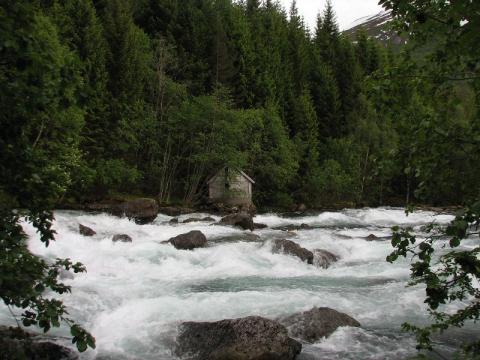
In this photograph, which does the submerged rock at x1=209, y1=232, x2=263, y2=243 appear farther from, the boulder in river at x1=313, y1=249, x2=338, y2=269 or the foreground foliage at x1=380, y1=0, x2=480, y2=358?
the foreground foliage at x1=380, y1=0, x2=480, y2=358

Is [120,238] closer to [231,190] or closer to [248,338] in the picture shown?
[248,338]

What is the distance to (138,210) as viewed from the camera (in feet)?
84.3

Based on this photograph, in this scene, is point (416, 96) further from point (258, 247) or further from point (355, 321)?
point (258, 247)

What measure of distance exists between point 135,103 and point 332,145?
24516 millimetres

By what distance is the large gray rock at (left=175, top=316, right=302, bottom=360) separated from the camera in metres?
7.14

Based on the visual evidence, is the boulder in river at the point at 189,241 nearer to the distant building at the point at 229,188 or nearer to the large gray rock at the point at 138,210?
the large gray rock at the point at 138,210

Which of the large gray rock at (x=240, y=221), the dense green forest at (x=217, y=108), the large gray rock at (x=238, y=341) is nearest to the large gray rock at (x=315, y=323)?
the large gray rock at (x=238, y=341)

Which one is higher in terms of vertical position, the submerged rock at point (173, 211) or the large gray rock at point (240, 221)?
the large gray rock at point (240, 221)

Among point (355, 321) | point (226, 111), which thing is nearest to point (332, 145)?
point (226, 111)

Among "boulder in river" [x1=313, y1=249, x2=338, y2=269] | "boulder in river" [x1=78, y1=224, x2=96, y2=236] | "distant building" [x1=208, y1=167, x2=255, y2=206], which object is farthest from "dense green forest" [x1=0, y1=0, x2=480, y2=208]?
"boulder in river" [x1=313, y1=249, x2=338, y2=269]

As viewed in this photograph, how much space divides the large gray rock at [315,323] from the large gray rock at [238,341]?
81cm

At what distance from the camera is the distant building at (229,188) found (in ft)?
120

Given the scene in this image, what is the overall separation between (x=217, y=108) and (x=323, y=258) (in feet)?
70.9

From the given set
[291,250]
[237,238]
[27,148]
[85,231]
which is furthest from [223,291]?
[27,148]
